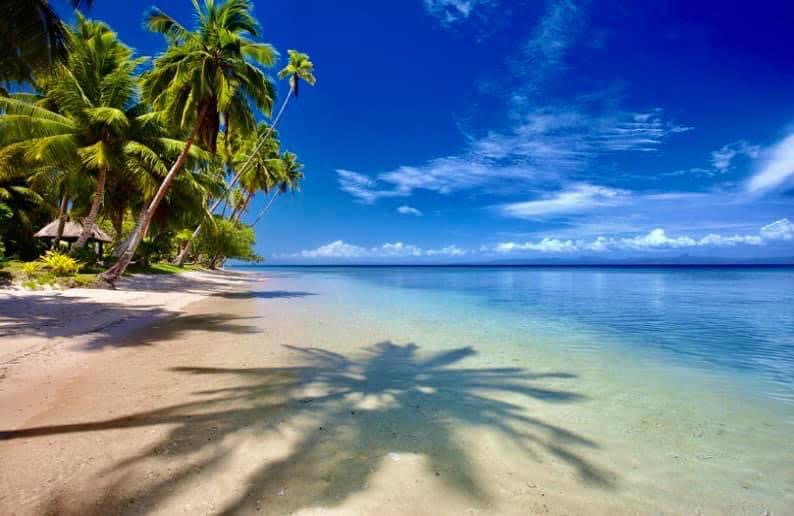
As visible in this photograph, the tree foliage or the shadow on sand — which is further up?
the tree foliage

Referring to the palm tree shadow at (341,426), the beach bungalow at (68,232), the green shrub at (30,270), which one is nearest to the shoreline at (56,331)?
the palm tree shadow at (341,426)

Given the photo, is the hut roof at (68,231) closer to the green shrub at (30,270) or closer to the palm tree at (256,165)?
the green shrub at (30,270)

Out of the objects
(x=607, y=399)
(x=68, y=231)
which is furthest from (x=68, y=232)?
(x=607, y=399)

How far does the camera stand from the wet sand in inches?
110

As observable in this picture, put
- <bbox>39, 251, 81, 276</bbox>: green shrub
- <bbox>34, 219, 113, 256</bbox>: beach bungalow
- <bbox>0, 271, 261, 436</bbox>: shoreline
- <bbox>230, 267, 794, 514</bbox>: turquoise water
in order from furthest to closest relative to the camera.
Result: <bbox>34, 219, 113, 256</bbox>: beach bungalow → <bbox>39, 251, 81, 276</bbox>: green shrub → <bbox>0, 271, 261, 436</bbox>: shoreline → <bbox>230, 267, 794, 514</bbox>: turquoise water

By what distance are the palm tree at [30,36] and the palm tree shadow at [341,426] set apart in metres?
9.43

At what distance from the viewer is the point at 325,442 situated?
3680mm

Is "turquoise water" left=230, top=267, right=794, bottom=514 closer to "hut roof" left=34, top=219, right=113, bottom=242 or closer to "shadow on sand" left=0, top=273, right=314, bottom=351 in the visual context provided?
"shadow on sand" left=0, top=273, right=314, bottom=351

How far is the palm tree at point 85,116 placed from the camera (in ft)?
46.7

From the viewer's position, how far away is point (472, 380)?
19.6 feet

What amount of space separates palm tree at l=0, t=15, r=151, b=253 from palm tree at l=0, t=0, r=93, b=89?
4779 mm

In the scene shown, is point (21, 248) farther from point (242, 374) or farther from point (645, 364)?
point (645, 364)

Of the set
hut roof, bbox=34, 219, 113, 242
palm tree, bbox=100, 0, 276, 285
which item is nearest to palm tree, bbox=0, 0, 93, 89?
palm tree, bbox=100, 0, 276, 285

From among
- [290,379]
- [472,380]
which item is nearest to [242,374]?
[290,379]
